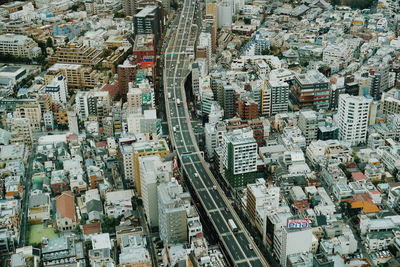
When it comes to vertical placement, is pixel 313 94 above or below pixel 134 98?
below

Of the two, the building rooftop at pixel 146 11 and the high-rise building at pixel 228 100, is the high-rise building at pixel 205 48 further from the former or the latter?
the high-rise building at pixel 228 100

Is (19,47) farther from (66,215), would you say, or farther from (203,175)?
(66,215)

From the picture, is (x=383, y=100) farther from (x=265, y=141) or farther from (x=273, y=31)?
(x=273, y=31)

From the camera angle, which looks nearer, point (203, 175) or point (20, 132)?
point (203, 175)

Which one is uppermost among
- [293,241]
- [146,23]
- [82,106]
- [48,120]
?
[146,23]

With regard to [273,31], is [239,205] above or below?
below

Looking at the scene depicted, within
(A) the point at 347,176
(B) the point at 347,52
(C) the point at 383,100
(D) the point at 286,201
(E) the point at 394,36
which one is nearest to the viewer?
(D) the point at 286,201

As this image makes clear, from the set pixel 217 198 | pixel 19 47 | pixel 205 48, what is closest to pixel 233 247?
pixel 217 198

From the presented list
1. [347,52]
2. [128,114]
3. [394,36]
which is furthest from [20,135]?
[394,36]
